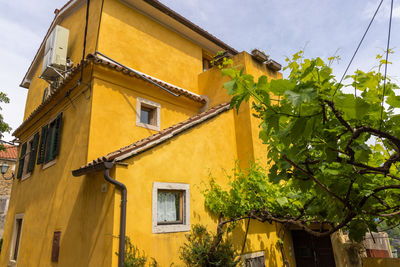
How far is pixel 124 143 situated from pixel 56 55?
4.11 m

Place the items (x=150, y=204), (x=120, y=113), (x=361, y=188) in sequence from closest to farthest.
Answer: (x=361, y=188) → (x=150, y=204) → (x=120, y=113)

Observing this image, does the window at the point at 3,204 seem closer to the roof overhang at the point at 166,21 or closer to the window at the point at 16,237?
the window at the point at 16,237

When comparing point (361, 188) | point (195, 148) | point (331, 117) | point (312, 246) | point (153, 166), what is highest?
point (195, 148)

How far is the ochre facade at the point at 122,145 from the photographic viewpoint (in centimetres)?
536

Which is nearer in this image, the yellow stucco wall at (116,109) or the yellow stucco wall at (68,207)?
the yellow stucco wall at (68,207)

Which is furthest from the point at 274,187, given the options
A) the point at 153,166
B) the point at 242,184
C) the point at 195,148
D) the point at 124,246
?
the point at 124,246

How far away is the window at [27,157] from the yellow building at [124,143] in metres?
0.08

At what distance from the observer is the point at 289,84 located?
5.22 ft

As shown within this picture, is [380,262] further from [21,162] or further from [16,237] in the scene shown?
[21,162]

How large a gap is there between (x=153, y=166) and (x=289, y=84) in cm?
459

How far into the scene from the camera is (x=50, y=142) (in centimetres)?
833

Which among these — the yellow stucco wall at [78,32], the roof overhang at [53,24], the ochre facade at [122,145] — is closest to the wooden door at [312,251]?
the ochre facade at [122,145]

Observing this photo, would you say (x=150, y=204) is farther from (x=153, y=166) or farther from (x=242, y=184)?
(x=242, y=184)

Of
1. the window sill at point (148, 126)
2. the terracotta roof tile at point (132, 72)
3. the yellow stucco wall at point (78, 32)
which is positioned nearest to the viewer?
the terracotta roof tile at point (132, 72)
